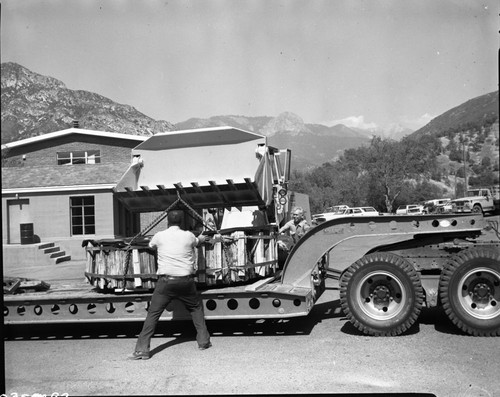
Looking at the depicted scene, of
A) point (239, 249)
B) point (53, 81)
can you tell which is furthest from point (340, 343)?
point (53, 81)

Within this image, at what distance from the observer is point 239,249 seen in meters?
5.62

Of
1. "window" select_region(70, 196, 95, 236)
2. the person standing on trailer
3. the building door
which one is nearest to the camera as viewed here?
the person standing on trailer

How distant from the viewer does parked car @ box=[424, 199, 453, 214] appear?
5713mm

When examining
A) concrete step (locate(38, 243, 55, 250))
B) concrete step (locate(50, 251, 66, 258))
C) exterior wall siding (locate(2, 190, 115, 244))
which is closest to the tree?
exterior wall siding (locate(2, 190, 115, 244))

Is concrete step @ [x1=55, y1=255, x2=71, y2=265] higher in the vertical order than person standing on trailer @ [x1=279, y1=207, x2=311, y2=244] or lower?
lower

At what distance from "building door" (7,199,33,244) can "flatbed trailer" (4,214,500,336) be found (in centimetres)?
980

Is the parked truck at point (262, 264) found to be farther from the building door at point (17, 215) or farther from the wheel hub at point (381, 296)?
the building door at point (17, 215)

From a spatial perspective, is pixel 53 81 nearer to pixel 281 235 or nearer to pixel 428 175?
pixel 281 235

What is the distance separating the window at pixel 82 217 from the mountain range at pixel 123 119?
8610 mm

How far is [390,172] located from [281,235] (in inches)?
65.6

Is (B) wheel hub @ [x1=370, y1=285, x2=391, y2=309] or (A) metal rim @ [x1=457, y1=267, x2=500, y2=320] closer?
(A) metal rim @ [x1=457, y1=267, x2=500, y2=320]

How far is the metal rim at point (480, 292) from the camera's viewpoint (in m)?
5.18

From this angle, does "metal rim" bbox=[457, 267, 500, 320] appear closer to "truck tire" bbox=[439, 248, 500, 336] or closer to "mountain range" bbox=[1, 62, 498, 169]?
"truck tire" bbox=[439, 248, 500, 336]

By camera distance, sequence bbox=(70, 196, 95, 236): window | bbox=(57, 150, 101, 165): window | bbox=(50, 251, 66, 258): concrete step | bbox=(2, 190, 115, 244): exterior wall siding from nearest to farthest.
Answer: bbox=(57, 150, 101, 165): window, bbox=(50, 251, 66, 258): concrete step, bbox=(2, 190, 115, 244): exterior wall siding, bbox=(70, 196, 95, 236): window
